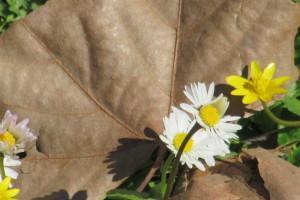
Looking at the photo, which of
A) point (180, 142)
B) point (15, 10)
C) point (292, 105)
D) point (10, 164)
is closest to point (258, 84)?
point (292, 105)

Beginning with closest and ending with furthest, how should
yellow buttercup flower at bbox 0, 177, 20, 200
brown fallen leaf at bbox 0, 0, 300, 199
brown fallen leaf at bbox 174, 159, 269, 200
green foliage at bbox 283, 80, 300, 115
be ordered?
yellow buttercup flower at bbox 0, 177, 20, 200
brown fallen leaf at bbox 174, 159, 269, 200
brown fallen leaf at bbox 0, 0, 300, 199
green foliage at bbox 283, 80, 300, 115

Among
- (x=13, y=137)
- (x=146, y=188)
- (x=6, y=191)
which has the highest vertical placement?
(x=13, y=137)

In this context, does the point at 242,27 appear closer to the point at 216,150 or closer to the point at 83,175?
the point at 216,150

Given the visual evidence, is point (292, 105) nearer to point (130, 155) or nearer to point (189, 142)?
point (189, 142)

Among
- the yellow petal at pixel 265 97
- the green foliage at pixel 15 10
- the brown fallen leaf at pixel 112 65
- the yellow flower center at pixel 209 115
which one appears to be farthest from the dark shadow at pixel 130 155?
the green foliage at pixel 15 10

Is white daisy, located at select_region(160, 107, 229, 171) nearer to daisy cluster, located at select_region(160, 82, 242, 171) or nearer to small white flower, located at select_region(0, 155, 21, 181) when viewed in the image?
daisy cluster, located at select_region(160, 82, 242, 171)

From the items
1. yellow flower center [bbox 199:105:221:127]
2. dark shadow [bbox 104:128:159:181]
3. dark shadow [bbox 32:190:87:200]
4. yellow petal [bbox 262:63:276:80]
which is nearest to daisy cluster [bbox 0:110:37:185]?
dark shadow [bbox 32:190:87:200]
